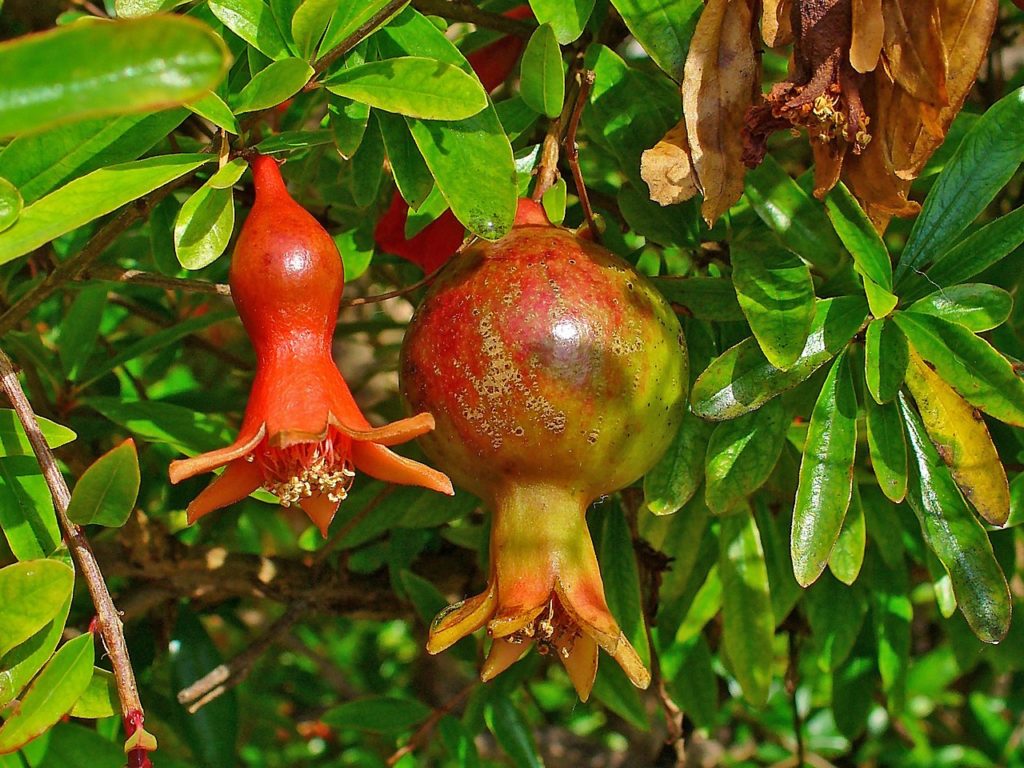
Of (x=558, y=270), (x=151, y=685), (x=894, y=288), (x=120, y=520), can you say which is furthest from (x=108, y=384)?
(x=894, y=288)

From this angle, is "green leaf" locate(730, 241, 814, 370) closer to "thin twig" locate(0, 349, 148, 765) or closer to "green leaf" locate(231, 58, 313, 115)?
"green leaf" locate(231, 58, 313, 115)

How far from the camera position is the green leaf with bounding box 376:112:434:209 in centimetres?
94

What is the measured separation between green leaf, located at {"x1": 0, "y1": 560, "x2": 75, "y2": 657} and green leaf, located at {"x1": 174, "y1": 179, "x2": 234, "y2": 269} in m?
0.23

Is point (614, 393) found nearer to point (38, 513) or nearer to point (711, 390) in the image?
point (711, 390)

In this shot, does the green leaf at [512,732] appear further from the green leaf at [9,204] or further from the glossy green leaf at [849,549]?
the green leaf at [9,204]

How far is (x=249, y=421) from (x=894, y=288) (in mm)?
550

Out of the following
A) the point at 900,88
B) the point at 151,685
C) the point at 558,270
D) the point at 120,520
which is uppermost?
the point at 900,88

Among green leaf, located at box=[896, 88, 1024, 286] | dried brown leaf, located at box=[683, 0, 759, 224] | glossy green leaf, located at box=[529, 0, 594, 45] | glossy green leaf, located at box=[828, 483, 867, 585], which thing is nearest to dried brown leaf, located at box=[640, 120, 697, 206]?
dried brown leaf, located at box=[683, 0, 759, 224]

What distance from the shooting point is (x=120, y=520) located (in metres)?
0.83

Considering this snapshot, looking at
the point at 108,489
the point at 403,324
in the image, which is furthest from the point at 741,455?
the point at 403,324

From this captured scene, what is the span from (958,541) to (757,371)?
21cm

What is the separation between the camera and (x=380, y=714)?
1.39 m

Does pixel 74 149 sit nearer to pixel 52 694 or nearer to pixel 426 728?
pixel 52 694

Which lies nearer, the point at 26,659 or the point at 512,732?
the point at 26,659
